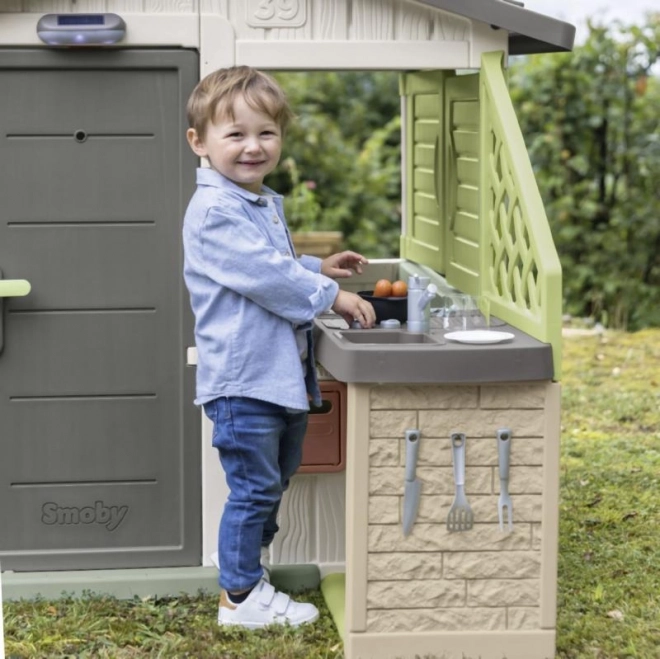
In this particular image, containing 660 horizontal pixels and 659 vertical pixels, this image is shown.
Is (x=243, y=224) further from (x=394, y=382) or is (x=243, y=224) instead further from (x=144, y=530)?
(x=144, y=530)

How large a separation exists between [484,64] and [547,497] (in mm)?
1433

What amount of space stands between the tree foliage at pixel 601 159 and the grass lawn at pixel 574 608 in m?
3.60

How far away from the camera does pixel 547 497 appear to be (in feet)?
12.2

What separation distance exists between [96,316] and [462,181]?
1416mm

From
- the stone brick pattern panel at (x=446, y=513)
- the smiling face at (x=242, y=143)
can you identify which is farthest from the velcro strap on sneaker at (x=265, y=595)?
the smiling face at (x=242, y=143)

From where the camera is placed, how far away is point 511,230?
4.29m

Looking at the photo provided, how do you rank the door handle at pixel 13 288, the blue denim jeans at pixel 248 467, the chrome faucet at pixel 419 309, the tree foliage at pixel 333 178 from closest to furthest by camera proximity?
the blue denim jeans at pixel 248 467 < the chrome faucet at pixel 419 309 < the door handle at pixel 13 288 < the tree foliage at pixel 333 178

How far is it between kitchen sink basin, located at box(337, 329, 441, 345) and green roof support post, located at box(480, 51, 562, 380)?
31 cm

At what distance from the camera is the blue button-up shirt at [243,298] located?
12.3 feet

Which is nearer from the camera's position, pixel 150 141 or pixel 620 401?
pixel 150 141

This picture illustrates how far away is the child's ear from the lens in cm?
396

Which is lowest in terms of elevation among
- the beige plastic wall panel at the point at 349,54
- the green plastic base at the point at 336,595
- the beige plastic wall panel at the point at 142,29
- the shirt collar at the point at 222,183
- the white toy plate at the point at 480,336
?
the green plastic base at the point at 336,595

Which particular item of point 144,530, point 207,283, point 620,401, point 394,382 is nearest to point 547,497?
point 394,382

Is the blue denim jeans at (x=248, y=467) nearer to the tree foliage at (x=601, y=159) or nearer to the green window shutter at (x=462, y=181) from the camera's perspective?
the green window shutter at (x=462, y=181)
